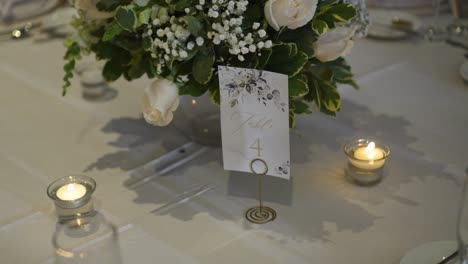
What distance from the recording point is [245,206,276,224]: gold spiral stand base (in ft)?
3.80

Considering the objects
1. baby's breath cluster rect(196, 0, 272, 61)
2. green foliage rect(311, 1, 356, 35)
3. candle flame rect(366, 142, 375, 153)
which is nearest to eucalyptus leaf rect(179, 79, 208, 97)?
baby's breath cluster rect(196, 0, 272, 61)

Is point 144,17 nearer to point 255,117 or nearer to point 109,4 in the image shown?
point 109,4

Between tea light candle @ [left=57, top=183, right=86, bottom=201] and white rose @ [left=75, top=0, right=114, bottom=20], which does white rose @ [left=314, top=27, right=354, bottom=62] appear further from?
tea light candle @ [left=57, top=183, right=86, bottom=201]

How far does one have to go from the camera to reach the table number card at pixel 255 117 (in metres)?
1.07

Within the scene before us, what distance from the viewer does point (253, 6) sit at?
1089 mm

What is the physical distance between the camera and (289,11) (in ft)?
3.41

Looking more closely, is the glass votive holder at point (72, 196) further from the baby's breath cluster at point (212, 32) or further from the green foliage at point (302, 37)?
the green foliage at point (302, 37)

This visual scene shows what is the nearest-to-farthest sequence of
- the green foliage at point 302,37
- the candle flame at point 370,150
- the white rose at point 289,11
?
1. the white rose at point 289,11
2. the green foliage at point 302,37
3. the candle flame at point 370,150

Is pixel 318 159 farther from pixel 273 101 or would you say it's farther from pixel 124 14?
pixel 124 14

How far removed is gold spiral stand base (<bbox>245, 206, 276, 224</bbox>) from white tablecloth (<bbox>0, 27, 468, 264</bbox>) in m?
0.01

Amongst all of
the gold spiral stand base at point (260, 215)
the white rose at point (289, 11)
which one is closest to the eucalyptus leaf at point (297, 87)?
the white rose at point (289, 11)

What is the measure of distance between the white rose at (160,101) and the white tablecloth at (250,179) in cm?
17

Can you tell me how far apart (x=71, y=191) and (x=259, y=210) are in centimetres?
32

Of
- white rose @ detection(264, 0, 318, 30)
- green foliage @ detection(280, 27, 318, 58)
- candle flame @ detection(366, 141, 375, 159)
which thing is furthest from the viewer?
candle flame @ detection(366, 141, 375, 159)
